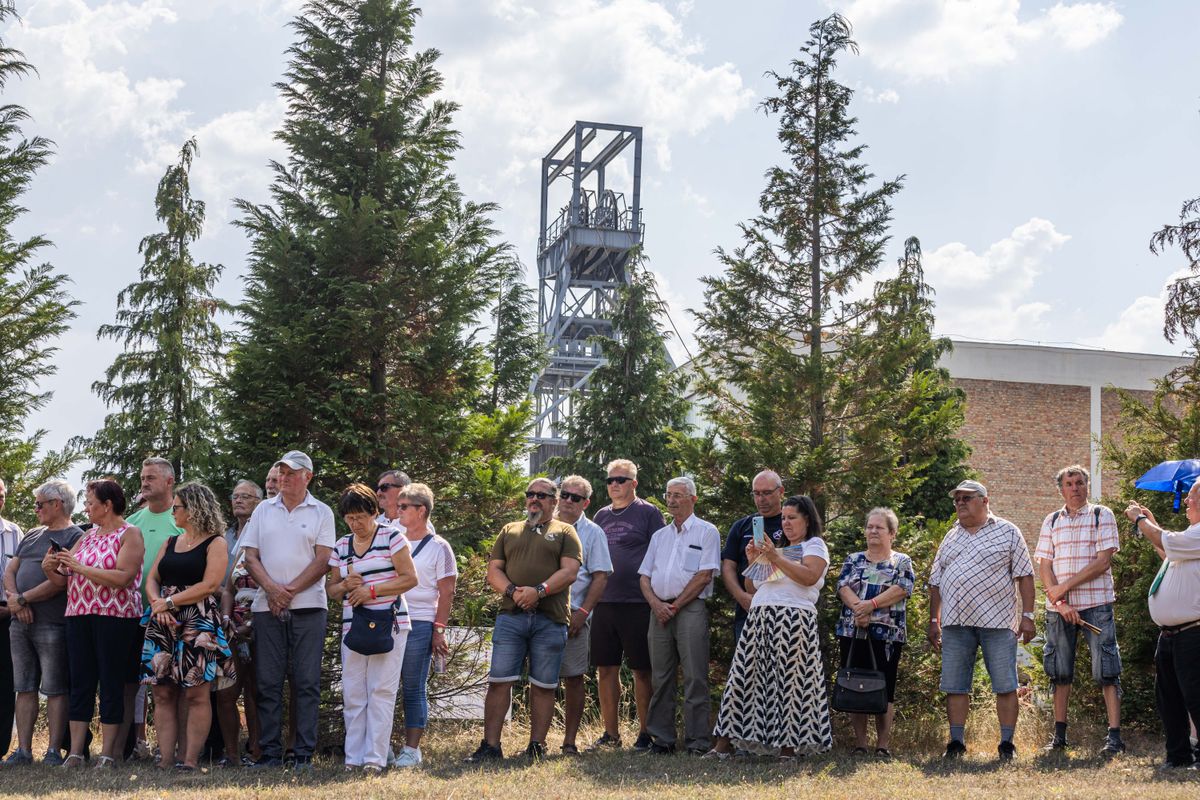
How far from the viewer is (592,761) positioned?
7.94m

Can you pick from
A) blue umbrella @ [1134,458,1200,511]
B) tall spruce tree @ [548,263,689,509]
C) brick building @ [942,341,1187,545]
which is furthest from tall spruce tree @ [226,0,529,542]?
brick building @ [942,341,1187,545]

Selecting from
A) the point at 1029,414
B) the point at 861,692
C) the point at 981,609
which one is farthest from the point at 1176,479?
the point at 1029,414

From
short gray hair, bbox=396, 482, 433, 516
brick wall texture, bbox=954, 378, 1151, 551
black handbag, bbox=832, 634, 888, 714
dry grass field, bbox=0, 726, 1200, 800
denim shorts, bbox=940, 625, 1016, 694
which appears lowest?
dry grass field, bbox=0, 726, 1200, 800

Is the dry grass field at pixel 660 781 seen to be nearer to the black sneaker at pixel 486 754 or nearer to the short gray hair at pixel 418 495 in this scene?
the black sneaker at pixel 486 754

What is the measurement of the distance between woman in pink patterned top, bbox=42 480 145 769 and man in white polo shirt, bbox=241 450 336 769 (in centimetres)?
75

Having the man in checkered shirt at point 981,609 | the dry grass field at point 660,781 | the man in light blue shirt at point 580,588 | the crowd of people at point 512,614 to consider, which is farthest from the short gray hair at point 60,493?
the man in checkered shirt at point 981,609

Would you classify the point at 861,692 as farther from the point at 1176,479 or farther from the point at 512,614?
the point at 1176,479

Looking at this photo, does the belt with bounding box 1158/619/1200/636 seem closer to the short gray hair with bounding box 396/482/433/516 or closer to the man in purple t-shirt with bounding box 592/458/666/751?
the man in purple t-shirt with bounding box 592/458/666/751

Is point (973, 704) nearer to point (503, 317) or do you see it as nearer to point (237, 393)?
point (237, 393)

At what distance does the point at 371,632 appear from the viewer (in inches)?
294

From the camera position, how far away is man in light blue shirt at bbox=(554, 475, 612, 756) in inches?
337

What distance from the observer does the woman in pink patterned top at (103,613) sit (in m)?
7.67

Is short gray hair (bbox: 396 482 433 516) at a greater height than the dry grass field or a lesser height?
greater

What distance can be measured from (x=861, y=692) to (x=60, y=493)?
5.46 m
